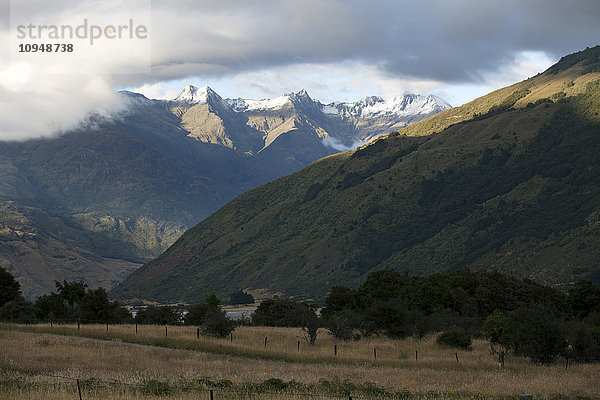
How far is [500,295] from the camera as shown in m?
108

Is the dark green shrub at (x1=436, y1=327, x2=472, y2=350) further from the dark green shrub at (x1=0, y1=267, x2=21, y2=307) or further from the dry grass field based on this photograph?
the dark green shrub at (x1=0, y1=267, x2=21, y2=307)

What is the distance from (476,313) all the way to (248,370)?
64.2 meters

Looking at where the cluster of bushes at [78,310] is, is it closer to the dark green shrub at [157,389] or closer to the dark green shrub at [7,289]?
the dark green shrub at [7,289]

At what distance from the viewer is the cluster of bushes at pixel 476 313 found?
188 ft

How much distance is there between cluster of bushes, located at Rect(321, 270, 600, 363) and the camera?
188ft

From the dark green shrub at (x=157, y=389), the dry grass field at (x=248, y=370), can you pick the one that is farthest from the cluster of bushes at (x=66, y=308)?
the dark green shrub at (x=157, y=389)

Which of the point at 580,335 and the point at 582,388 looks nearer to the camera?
the point at 582,388

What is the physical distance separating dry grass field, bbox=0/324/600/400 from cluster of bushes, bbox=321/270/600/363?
2.57 m

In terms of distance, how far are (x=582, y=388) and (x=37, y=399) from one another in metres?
30.0

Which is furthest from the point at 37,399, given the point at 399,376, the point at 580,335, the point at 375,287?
the point at 375,287

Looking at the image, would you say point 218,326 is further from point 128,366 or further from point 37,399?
point 37,399

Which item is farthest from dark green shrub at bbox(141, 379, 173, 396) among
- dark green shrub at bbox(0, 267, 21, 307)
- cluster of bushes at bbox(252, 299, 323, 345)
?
dark green shrub at bbox(0, 267, 21, 307)

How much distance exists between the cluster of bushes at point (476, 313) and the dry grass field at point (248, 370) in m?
2.57

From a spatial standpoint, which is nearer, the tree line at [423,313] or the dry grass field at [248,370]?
the dry grass field at [248,370]
